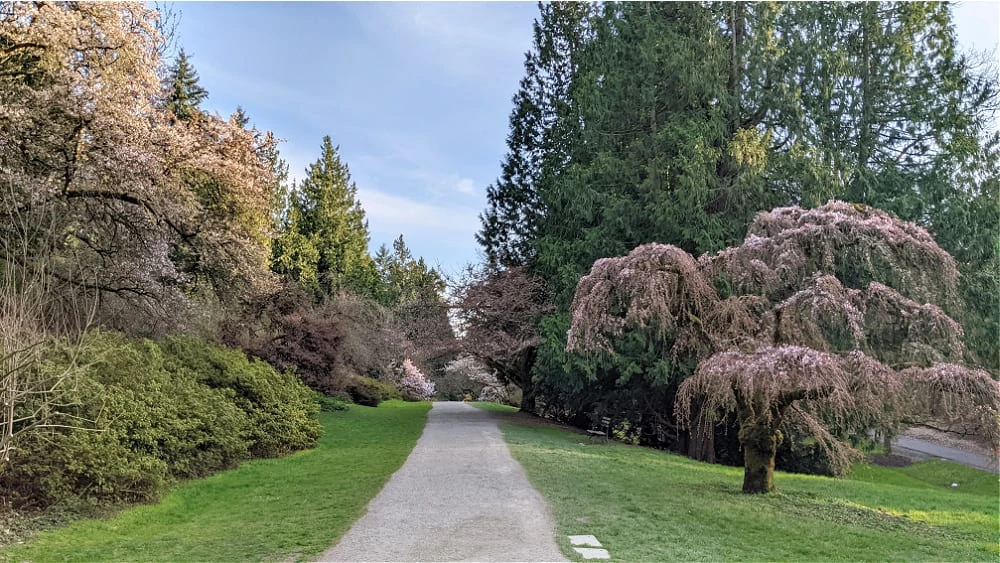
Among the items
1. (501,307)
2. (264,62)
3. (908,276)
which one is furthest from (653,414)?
(264,62)

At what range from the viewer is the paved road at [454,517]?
18.5 ft

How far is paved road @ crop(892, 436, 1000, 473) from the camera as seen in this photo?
2252cm

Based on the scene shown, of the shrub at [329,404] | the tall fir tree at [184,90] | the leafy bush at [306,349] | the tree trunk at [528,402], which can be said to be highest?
the tall fir tree at [184,90]

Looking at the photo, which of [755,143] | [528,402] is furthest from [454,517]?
[528,402]

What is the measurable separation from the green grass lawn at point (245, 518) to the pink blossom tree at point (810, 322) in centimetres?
413

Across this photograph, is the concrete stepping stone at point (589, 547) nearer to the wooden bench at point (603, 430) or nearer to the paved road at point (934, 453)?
the wooden bench at point (603, 430)

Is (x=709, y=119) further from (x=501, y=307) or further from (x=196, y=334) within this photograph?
(x=196, y=334)

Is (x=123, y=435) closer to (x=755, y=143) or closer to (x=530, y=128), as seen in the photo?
(x=755, y=143)

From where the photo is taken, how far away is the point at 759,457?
9711 millimetres

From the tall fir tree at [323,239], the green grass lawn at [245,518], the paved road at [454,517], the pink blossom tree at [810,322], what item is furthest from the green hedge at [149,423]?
the tall fir tree at [323,239]

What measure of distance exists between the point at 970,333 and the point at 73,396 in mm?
17422

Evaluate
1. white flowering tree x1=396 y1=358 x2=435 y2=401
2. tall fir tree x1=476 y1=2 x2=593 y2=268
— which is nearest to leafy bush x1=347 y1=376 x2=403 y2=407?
tall fir tree x1=476 y1=2 x2=593 y2=268

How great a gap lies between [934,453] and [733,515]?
72.1 feet

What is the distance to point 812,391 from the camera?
8.52 m
